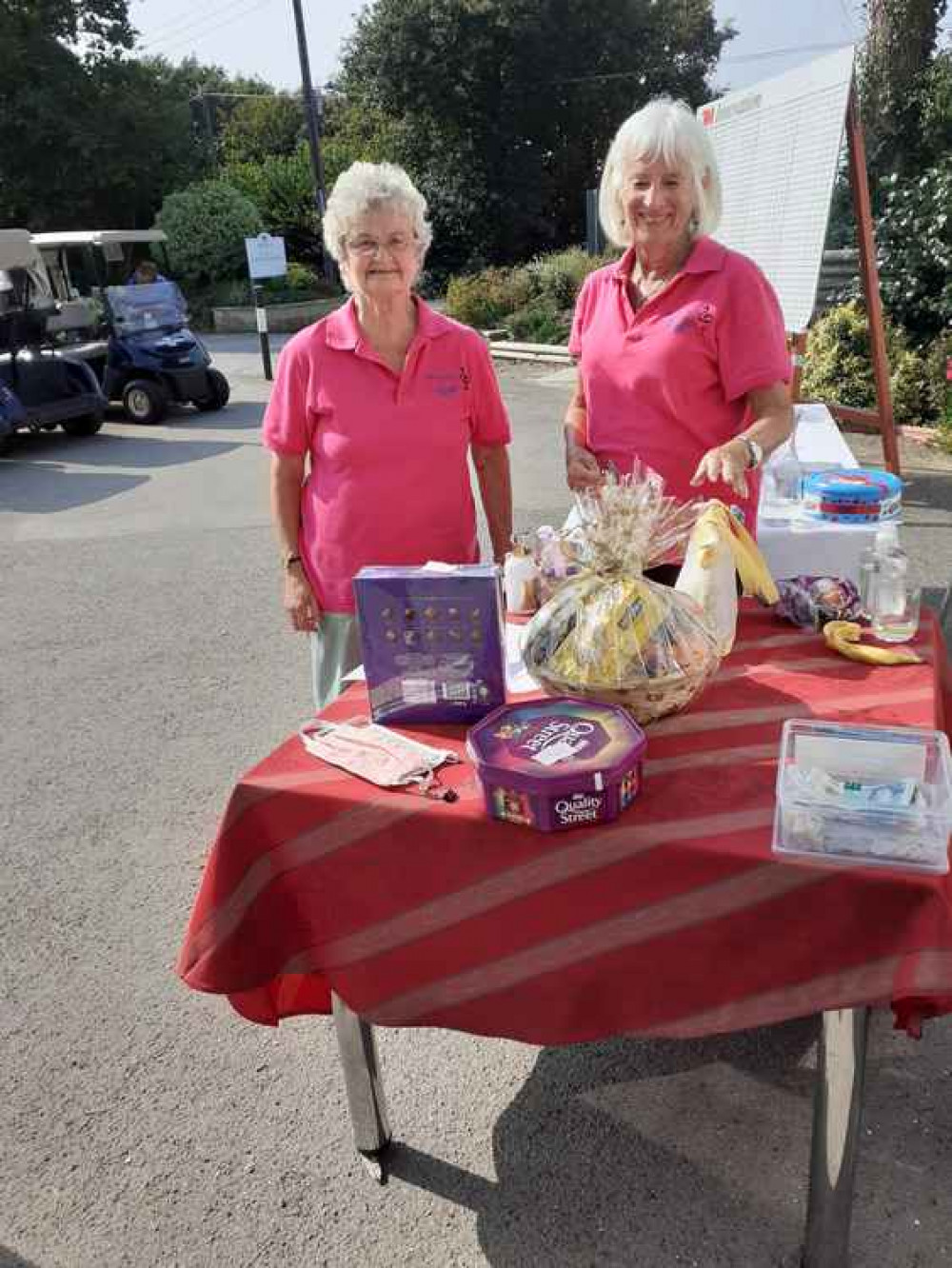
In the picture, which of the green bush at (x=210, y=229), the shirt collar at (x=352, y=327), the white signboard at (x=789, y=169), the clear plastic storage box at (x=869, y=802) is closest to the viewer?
the clear plastic storage box at (x=869, y=802)

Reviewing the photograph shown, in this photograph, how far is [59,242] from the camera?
12.4 m

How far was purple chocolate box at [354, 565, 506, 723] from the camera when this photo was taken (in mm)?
1652

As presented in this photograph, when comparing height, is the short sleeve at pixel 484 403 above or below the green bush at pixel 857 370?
above

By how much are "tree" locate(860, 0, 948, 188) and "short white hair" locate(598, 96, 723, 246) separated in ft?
33.4

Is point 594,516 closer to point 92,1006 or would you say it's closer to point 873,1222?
point 873,1222

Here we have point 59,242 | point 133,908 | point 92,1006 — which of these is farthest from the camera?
point 59,242

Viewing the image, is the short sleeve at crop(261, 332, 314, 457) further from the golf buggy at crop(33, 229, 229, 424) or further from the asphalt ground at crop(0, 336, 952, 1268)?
the golf buggy at crop(33, 229, 229, 424)

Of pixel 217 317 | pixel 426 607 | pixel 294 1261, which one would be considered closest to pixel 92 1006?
pixel 294 1261

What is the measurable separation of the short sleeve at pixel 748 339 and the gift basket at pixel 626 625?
2.24 feet

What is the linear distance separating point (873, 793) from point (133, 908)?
2368mm

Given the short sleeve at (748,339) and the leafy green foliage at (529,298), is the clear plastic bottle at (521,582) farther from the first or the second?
the leafy green foliage at (529,298)

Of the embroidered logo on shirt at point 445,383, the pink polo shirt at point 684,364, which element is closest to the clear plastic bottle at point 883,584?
the pink polo shirt at point 684,364

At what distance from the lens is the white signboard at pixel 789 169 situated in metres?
4.48

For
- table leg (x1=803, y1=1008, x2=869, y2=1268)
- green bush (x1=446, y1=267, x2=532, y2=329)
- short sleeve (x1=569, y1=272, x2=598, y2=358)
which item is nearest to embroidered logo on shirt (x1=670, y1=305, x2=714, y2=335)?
short sleeve (x1=569, y1=272, x2=598, y2=358)
